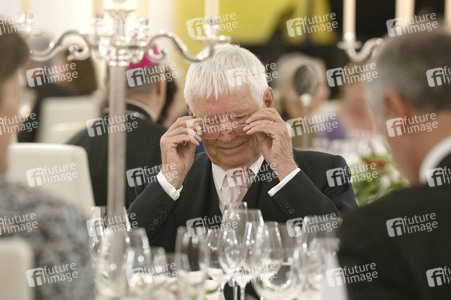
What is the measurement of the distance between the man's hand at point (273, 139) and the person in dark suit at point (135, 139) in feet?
2.08

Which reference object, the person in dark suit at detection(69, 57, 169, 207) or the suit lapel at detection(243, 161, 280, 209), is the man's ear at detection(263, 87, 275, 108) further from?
the person in dark suit at detection(69, 57, 169, 207)

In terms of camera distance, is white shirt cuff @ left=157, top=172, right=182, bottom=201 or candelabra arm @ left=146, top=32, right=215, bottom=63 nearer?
candelabra arm @ left=146, top=32, right=215, bottom=63

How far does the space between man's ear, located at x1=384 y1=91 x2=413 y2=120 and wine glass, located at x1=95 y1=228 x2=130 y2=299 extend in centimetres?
66

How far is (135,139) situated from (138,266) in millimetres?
1663

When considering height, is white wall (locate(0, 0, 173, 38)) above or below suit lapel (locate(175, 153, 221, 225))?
above

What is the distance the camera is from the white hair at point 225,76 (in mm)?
3035

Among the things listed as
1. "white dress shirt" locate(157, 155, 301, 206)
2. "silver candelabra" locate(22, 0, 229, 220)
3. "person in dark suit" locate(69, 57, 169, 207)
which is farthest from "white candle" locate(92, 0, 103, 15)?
"person in dark suit" locate(69, 57, 169, 207)

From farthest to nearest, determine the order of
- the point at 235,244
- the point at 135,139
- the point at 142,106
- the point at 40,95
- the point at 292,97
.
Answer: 1. the point at 40,95
2. the point at 292,97
3. the point at 142,106
4. the point at 135,139
5. the point at 235,244

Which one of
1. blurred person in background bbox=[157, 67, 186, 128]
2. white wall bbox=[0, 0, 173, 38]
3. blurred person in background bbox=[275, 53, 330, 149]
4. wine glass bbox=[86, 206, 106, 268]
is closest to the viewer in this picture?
wine glass bbox=[86, 206, 106, 268]

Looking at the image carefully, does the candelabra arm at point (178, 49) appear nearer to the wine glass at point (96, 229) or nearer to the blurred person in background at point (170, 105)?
the wine glass at point (96, 229)

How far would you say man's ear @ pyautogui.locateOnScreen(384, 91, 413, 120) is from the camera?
6.73ft

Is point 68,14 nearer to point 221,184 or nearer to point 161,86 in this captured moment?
point 161,86

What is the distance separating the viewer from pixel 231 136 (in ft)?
10.2

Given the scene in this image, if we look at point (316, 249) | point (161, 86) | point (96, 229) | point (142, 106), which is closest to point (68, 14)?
point (161, 86)
